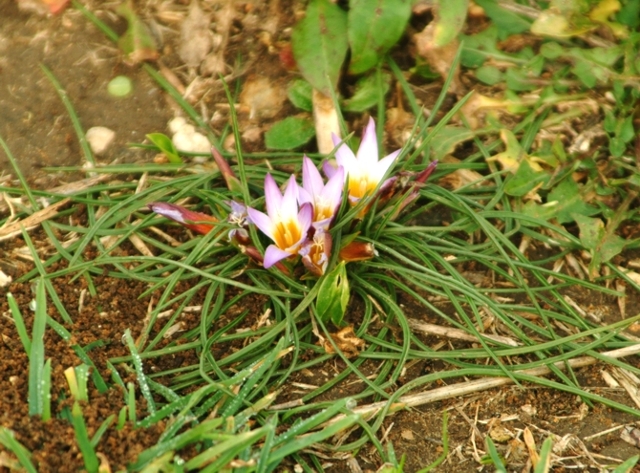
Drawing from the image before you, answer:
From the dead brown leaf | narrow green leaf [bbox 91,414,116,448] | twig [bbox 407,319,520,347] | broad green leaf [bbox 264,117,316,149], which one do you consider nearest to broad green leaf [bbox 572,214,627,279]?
twig [bbox 407,319,520,347]

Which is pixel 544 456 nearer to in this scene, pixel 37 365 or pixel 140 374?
pixel 140 374

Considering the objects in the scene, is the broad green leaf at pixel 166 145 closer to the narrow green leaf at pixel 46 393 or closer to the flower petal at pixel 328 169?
the flower petal at pixel 328 169

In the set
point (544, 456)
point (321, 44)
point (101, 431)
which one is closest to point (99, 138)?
point (321, 44)

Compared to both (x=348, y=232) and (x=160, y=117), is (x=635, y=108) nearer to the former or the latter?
(x=348, y=232)

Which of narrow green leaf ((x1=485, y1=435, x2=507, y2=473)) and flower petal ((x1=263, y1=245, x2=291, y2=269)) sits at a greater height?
flower petal ((x1=263, y1=245, x2=291, y2=269))

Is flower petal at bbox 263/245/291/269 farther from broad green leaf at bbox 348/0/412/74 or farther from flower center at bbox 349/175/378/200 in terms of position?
broad green leaf at bbox 348/0/412/74

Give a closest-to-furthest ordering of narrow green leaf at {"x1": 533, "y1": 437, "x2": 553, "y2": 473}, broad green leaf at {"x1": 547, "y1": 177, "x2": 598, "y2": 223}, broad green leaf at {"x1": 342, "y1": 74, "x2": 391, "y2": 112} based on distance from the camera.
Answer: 1. narrow green leaf at {"x1": 533, "y1": 437, "x2": 553, "y2": 473}
2. broad green leaf at {"x1": 547, "y1": 177, "x2": 598, "y2": 223}
3. broad green leaf at {"x1": 342, "y1": 74, "x2": 391, "y2": 112}

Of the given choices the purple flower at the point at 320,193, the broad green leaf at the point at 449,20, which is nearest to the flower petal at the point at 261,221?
the purple flower at the point at 320,193
